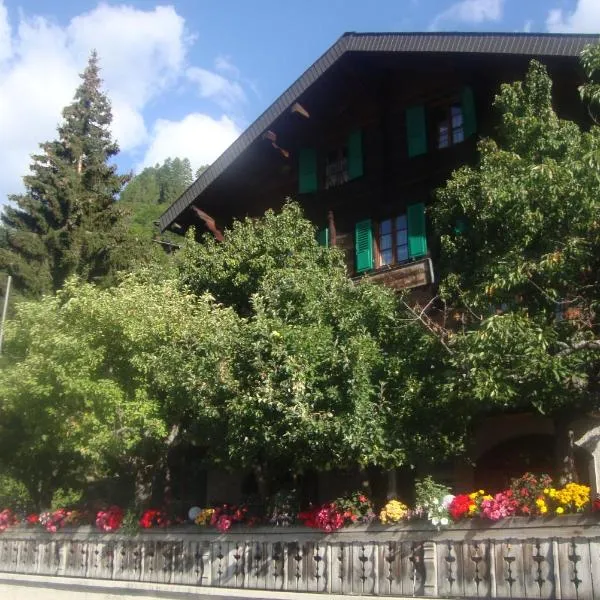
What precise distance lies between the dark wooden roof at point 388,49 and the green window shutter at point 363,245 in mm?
3634

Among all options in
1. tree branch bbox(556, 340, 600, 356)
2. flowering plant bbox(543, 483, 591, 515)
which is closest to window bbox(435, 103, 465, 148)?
tree branch bbox(556, 340, 600, 356)

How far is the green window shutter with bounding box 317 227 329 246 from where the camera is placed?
60.6 feet

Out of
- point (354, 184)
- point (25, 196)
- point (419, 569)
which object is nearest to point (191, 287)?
point (354, 184)

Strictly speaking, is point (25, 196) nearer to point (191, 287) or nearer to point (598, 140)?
point (191, 287)

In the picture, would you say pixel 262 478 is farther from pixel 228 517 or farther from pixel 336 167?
pixel 336 167

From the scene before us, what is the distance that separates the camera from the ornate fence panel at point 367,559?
8977 millimetres

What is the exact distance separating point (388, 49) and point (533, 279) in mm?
8113

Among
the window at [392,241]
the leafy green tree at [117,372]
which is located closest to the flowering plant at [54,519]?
the leafy green tree at [117,372]

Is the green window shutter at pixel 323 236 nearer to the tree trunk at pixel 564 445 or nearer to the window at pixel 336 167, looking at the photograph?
the window at pixel 336 167

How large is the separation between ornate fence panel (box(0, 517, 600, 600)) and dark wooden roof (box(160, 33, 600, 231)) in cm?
867

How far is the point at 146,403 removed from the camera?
13156 mm

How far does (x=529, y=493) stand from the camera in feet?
32.2

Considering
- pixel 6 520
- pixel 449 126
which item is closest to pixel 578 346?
pixel 449 126

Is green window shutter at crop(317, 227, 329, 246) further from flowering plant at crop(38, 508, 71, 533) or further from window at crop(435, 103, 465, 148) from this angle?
flowering plant at crop(38, 508, 71, 533)
